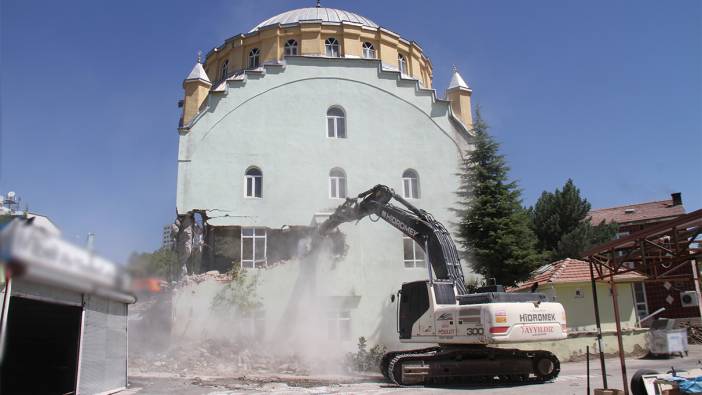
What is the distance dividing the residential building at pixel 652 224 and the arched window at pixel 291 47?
872 inches

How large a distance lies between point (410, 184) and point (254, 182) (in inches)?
297

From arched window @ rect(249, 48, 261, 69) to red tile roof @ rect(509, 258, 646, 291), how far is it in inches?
735

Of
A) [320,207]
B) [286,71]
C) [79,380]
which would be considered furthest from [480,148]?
[79,380]

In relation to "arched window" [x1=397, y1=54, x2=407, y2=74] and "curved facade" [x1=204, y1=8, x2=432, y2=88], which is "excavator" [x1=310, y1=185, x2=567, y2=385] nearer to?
"curved facade" [x1=204, y1=8, x2=432, y2=88]

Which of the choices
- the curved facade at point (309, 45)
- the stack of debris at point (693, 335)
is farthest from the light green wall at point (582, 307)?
the curved facade at point (309, 45)

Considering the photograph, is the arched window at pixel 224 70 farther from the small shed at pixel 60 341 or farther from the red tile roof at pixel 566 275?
the red tile roof at pixel 566 275

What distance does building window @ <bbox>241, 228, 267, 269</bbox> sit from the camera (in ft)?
74.7

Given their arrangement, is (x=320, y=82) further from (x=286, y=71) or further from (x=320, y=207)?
(x=320, y=207)

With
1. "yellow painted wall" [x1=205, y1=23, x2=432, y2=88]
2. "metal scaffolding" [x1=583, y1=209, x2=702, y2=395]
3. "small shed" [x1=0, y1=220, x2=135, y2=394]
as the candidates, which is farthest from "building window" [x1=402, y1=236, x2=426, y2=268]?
"metal scaffolding" [x1=583, y1=209, x2=702, y2=395]

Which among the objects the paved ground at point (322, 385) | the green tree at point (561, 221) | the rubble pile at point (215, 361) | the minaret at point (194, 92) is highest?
the minaret at point (194, 92)

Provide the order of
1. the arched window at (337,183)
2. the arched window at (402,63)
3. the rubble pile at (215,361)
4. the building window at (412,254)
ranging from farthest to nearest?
1. the arched window at (402,63)
2. the arched window at (337,183)
3. the building window at (412,254)
4. the rubble pile at (215,361)

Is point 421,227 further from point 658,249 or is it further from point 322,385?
point 658,249

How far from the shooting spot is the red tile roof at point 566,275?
23203 millimetres

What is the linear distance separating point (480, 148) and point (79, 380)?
19.7 m
